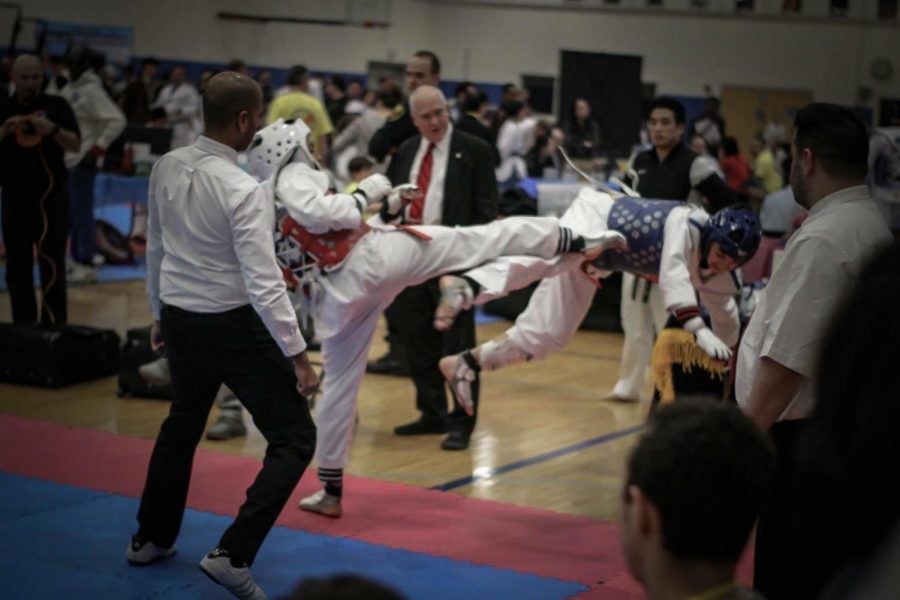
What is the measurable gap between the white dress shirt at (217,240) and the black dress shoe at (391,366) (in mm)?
4255

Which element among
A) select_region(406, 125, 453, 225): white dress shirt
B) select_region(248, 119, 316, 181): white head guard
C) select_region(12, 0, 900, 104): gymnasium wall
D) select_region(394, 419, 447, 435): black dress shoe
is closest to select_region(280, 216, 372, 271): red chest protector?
select_region(248, 119, 316, 181): white head guard

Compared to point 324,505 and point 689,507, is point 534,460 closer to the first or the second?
point 324,505

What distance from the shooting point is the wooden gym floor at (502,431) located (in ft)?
19.3

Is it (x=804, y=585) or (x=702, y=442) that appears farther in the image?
(x=804, y=585)

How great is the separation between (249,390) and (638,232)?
211 cm

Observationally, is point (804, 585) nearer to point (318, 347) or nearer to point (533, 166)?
point (318, 347)

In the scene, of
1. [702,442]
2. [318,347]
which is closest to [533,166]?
[318,347]

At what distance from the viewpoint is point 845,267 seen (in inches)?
119

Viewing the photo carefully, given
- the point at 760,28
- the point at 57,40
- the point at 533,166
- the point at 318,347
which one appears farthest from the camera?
the point at 760,28

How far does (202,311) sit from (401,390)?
390 cm

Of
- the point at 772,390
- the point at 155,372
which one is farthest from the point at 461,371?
the point at 772,390

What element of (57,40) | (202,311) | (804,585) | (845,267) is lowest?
(804,585)

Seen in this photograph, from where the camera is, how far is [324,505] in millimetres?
5219

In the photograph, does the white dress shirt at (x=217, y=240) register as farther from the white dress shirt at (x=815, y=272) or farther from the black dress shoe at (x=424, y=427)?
the black dress shoe at (x=424, y=427)
